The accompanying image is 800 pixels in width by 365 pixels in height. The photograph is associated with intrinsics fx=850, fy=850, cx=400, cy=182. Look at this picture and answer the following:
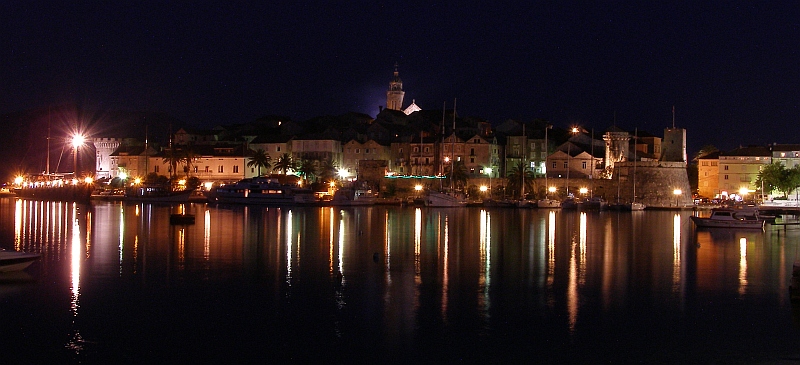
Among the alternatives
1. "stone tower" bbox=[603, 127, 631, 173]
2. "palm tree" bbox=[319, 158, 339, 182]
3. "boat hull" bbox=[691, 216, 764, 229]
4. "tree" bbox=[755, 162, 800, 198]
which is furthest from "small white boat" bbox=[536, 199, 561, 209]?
"boat hull" bbox=[691, 216, 764, 229]

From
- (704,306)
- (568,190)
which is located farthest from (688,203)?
(704,306)

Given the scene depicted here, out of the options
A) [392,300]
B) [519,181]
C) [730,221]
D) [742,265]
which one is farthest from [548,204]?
[392,300]

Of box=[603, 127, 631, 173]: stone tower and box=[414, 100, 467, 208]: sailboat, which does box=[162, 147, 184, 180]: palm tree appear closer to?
box=[414, 100, 467, 208]: sailboat

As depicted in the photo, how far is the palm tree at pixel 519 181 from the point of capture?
213 feet

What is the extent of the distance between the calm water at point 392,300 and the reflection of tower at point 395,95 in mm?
62560

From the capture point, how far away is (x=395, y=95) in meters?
93.9

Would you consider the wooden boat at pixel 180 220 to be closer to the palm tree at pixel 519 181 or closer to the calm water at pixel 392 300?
the calm water at pixel 392 300

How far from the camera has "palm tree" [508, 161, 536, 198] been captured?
65062 millimetres

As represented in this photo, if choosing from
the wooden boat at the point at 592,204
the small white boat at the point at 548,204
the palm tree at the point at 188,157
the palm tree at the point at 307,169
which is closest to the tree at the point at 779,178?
the wooden boat at the point at 592,204

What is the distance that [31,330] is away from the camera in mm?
14203

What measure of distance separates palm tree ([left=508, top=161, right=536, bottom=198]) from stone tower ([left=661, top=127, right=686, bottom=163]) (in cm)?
1168

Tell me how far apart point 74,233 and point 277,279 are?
16054mm

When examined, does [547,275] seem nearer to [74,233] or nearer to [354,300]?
[354,300]

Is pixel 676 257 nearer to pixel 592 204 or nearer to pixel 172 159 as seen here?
pixel 592 204
